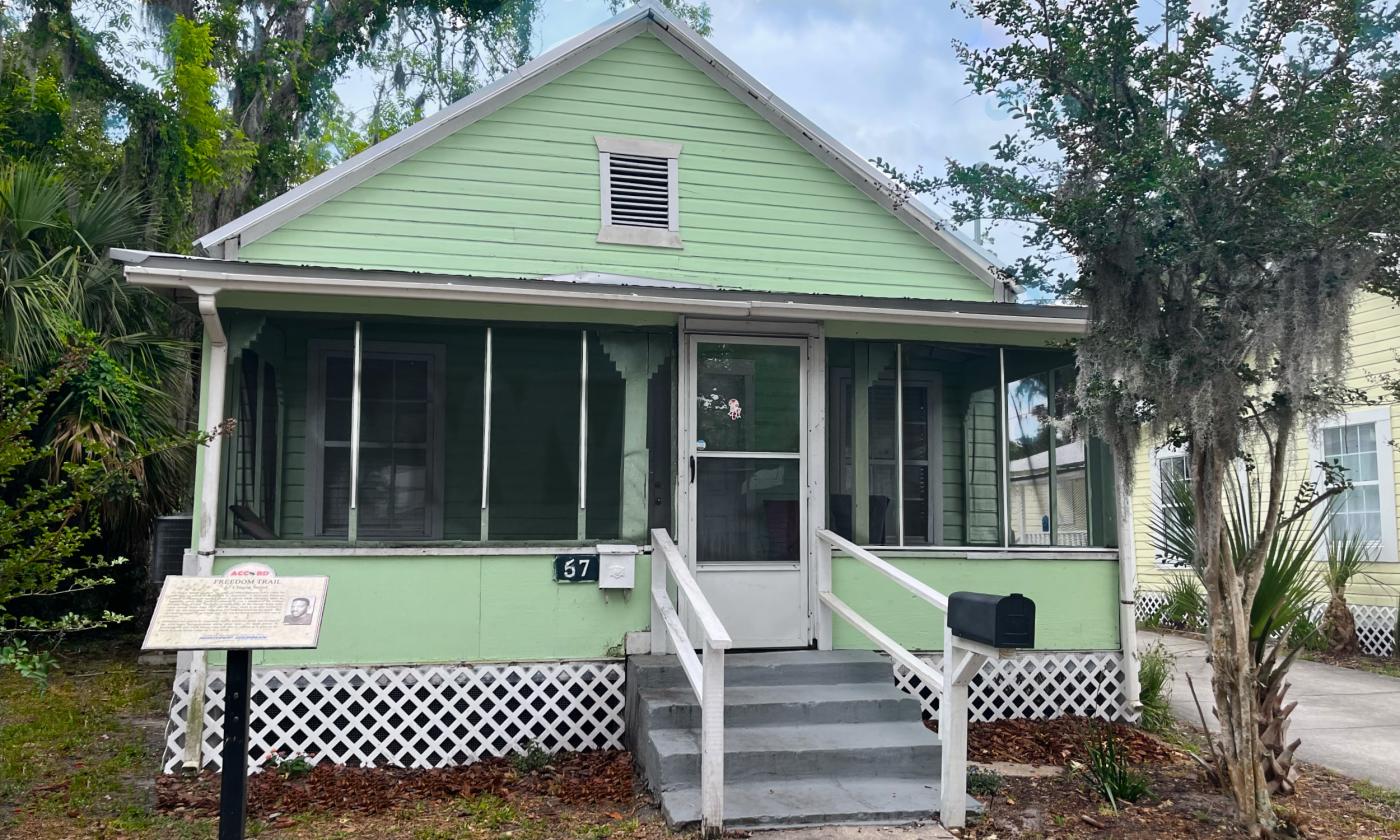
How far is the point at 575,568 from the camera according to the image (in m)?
6.89

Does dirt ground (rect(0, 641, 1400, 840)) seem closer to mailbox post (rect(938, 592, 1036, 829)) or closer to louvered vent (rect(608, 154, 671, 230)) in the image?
mailbox post (rect(938, 592, 1036, 829))

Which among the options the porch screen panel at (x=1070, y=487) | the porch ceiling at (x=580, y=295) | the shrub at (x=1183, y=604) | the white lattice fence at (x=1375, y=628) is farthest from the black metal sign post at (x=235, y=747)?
the white lattice fence at (x=1375, y=628)

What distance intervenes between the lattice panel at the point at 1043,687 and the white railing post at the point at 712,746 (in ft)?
8.91

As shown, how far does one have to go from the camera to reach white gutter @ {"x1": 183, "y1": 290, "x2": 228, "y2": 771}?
623cm

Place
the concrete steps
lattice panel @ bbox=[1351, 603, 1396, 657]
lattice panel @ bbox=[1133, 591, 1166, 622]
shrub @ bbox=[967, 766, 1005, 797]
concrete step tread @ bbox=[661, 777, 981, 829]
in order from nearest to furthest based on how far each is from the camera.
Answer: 1. concrete step tread @ bbox=[661, 777, 981, 829]
2. the concrete steps
3. shrub @ bbox=[967, 766, 1005, 797]
4. lattice panel @ bbox=[1351, 603, 1396, 657]
5. lattice panel @ bbox=[1133, 591, 1166, 622]

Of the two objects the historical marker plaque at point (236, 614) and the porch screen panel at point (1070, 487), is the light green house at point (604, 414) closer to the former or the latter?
the porch screen panel at point (1070, 487)

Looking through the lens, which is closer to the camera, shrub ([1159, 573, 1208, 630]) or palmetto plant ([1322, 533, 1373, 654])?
palmetto plant ([1322, 533, 1373, 654])

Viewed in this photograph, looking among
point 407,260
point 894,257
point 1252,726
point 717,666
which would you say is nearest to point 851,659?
point 717,666

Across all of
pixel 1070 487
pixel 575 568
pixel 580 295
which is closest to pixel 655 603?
pixel 575 568

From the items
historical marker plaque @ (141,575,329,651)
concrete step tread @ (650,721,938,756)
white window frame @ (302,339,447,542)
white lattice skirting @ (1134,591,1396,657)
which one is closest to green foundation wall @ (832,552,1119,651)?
concrete step tread @ (650,721,938,756)

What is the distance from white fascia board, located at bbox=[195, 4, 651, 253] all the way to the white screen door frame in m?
2.93

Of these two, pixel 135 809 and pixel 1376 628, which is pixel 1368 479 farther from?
pixel 135 809

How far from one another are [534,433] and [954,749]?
3.67 meters

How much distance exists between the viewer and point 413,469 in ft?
27.5
